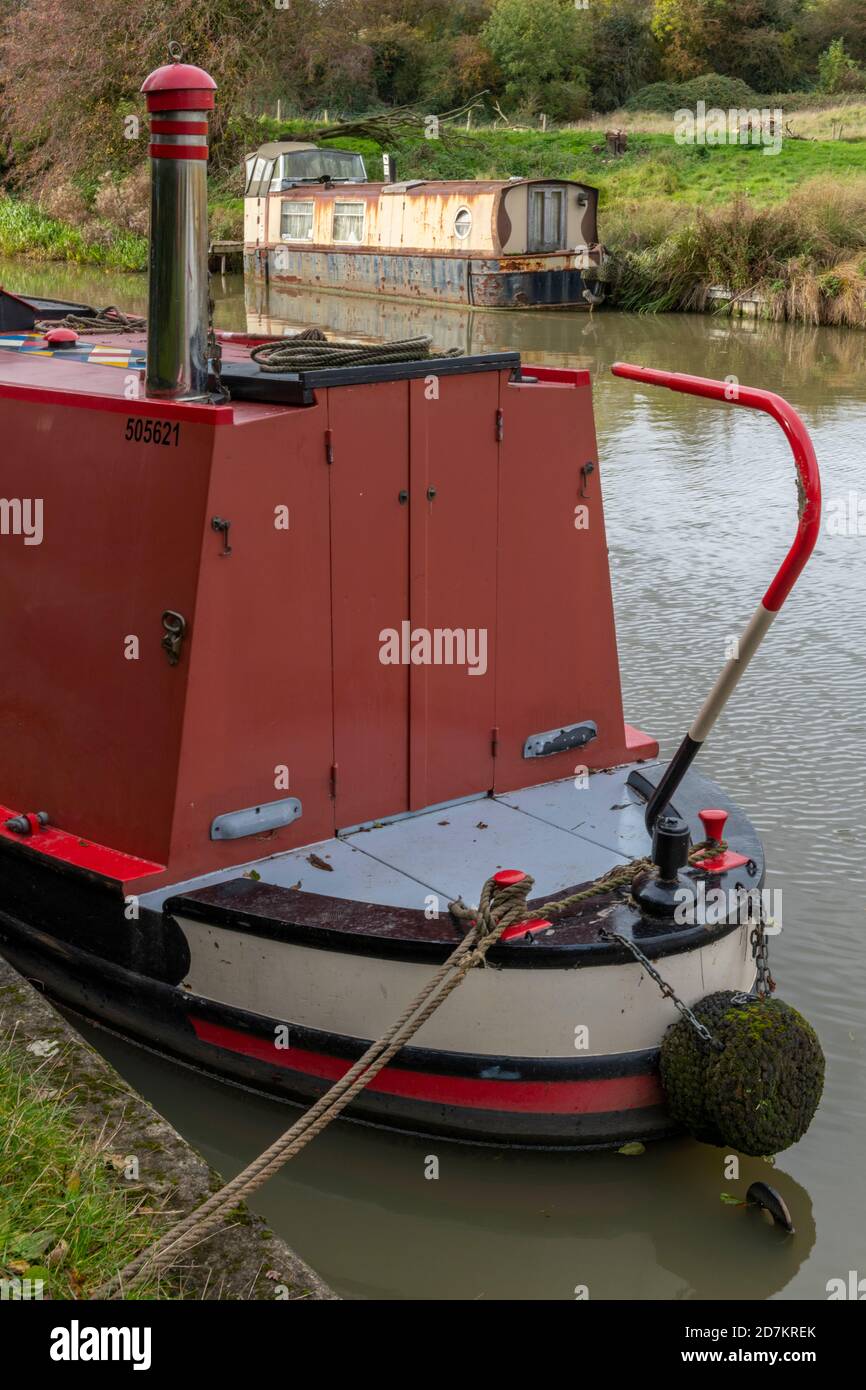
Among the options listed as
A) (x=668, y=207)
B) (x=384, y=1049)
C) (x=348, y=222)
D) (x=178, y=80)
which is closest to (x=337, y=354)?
(x=178, y=80)

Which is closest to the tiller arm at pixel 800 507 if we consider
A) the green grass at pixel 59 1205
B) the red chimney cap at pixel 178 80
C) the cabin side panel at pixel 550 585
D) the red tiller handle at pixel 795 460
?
the red tiller handle at pixel 795 460

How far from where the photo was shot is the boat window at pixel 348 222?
93.4 feet

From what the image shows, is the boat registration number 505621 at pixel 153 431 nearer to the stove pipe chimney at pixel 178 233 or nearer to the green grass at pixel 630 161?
the stove pipe chimney at pixel 178 233

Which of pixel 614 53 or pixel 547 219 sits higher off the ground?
pixel 614 53

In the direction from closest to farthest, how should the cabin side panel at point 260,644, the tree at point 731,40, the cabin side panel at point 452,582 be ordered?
the cabin side panel at point 260,644 < the cabin side panel at point 452,582 < the tree at point 731,40

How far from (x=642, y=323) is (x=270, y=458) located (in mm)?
20320

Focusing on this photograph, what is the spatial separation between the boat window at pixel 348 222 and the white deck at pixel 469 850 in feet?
81.0

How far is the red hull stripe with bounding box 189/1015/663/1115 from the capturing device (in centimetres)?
454

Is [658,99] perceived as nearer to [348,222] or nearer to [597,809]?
[348,222]

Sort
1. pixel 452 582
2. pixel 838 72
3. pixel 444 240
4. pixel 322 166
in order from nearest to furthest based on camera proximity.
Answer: pixel 452 582 → pixel 444 240 → pixel 322 166 → pixel 838 72

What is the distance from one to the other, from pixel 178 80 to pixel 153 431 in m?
1.08

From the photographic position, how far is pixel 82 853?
5.10 meters

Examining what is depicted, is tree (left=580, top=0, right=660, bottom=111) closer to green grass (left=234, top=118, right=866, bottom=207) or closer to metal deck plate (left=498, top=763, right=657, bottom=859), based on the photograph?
green grass (left=234, top=118, right=866, bottom=207)
